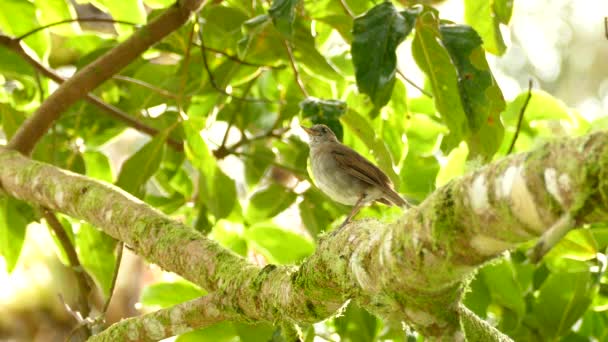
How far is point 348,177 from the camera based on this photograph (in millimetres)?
2902

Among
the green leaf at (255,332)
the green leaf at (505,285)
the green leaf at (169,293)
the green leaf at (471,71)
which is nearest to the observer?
the green leaf at (471,71)

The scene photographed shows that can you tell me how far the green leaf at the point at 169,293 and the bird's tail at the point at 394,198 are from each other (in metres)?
0.80

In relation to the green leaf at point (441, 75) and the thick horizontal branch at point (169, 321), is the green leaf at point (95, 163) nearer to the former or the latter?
the thick horizontal branch at point (169, 321)

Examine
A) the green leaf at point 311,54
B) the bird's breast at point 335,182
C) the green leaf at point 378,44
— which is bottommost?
the bird's breast at point 335,182

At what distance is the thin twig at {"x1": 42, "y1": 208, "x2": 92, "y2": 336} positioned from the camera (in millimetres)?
3096

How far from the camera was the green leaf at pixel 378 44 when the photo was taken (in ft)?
6.72

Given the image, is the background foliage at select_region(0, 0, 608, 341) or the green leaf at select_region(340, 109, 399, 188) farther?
the green leaf at select_region(340, 109, 399, 188)

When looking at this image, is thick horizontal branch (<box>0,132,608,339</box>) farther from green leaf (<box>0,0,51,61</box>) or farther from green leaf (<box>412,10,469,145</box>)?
green leaf (<box>0,0,51,61</box>)

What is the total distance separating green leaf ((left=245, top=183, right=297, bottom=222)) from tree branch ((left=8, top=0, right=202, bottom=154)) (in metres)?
0.85

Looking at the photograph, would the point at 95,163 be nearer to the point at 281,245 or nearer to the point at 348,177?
the point at 281,245

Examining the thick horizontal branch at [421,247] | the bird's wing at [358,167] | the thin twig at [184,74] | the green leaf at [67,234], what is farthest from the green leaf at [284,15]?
the green leaf at [67,234]

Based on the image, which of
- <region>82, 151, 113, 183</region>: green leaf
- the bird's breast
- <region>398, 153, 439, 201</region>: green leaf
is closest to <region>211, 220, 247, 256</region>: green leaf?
the bird's breast

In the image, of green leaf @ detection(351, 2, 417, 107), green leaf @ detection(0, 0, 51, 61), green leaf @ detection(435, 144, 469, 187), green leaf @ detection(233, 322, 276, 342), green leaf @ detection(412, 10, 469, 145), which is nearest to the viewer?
green leaf @ detection(351, 2, 417, 107)

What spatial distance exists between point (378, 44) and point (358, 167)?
2.98 ft
